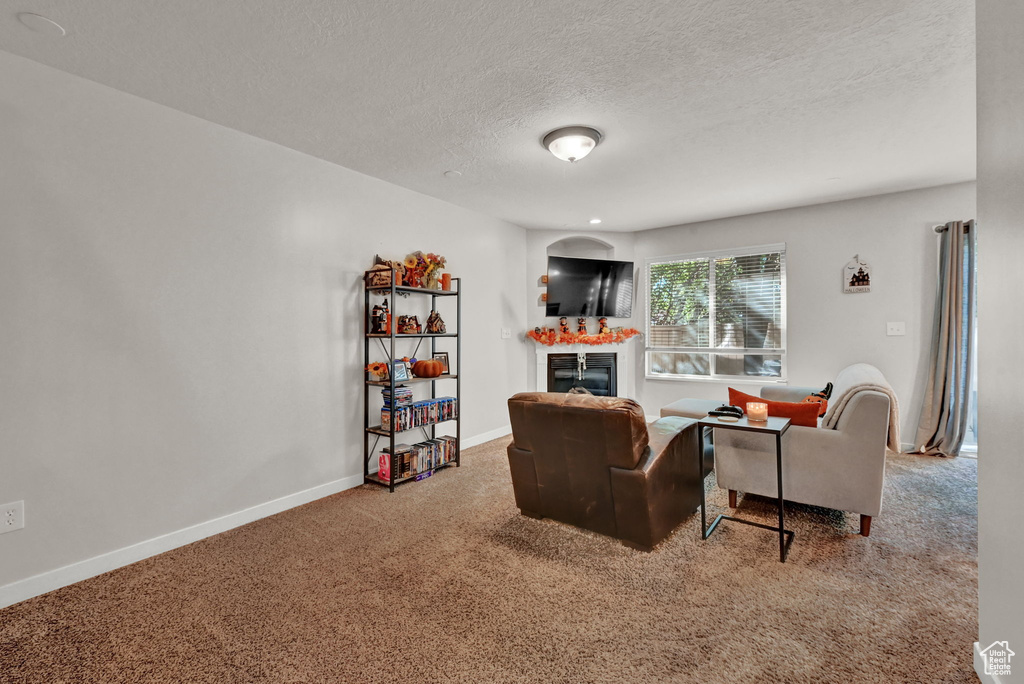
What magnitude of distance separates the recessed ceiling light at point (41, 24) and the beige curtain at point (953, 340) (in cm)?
605

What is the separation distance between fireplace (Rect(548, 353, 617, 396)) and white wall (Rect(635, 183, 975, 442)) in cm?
132

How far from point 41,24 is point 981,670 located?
13.6 ft

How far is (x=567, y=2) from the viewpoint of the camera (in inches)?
70.0

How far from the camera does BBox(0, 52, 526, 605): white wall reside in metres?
2.12

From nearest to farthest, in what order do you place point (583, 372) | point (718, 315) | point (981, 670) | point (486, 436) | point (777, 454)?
point (981, 670), point (777, 454), point (486, 436), point (718, 315), point (583, 372)

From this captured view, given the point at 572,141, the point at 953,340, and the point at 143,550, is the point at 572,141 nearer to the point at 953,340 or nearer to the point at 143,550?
the point at 143,550

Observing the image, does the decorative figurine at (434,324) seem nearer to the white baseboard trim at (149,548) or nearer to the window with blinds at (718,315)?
the white baseboard trim at (149,548)

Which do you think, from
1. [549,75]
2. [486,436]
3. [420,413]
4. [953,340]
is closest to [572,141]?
[549,75]

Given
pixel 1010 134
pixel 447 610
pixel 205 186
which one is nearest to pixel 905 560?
pixel 1010 134

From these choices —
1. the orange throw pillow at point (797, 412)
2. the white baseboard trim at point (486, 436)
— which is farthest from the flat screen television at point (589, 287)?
the orange throw pillow at point (797, 412)

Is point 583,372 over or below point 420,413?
over

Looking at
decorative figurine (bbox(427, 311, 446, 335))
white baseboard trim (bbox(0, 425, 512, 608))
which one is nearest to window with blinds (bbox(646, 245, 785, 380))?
decorative figurine (bbox(427, 311, 446, 335))

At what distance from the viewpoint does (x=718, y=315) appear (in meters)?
5.35

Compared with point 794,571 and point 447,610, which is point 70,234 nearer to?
point 447,610
